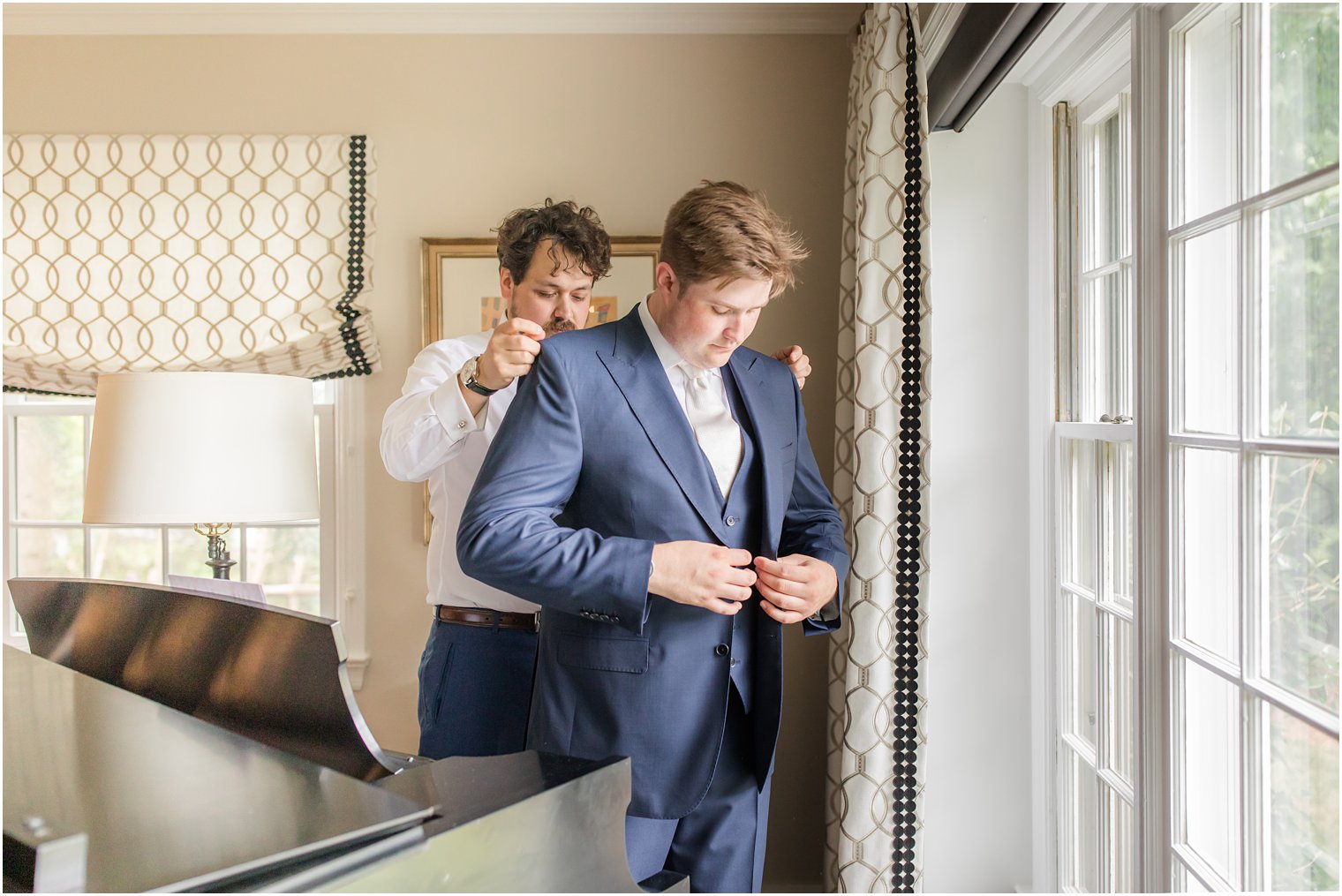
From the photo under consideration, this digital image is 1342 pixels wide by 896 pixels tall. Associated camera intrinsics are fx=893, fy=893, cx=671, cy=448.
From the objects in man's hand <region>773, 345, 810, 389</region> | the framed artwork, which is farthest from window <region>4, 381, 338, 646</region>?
man's hand <region>773, 345, 810, 389</region>

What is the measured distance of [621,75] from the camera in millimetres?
2959

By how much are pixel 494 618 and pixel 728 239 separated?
38.2 inches

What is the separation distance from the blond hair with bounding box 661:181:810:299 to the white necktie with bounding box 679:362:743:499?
182 millimetres

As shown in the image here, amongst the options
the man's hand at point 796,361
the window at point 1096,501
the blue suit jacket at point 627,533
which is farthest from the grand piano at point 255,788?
the window at point 1096,501

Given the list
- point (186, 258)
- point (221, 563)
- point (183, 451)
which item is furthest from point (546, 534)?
point (186, 258)

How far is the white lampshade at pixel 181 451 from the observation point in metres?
2.06

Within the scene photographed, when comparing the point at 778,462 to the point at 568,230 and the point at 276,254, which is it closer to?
the point at 568,230

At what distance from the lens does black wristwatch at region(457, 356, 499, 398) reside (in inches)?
64.7

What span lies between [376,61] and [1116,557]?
2.68m

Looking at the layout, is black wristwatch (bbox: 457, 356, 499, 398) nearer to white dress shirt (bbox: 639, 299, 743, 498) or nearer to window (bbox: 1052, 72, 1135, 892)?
white dress shirt (bbox: 639, 299, 743, 498)

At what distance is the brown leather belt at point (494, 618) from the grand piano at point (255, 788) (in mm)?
661

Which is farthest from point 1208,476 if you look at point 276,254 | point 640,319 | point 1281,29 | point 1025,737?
point 276,254

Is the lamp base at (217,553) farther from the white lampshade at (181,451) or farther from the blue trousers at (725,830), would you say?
the blue trousers at (725,830)

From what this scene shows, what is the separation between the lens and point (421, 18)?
294 cm
